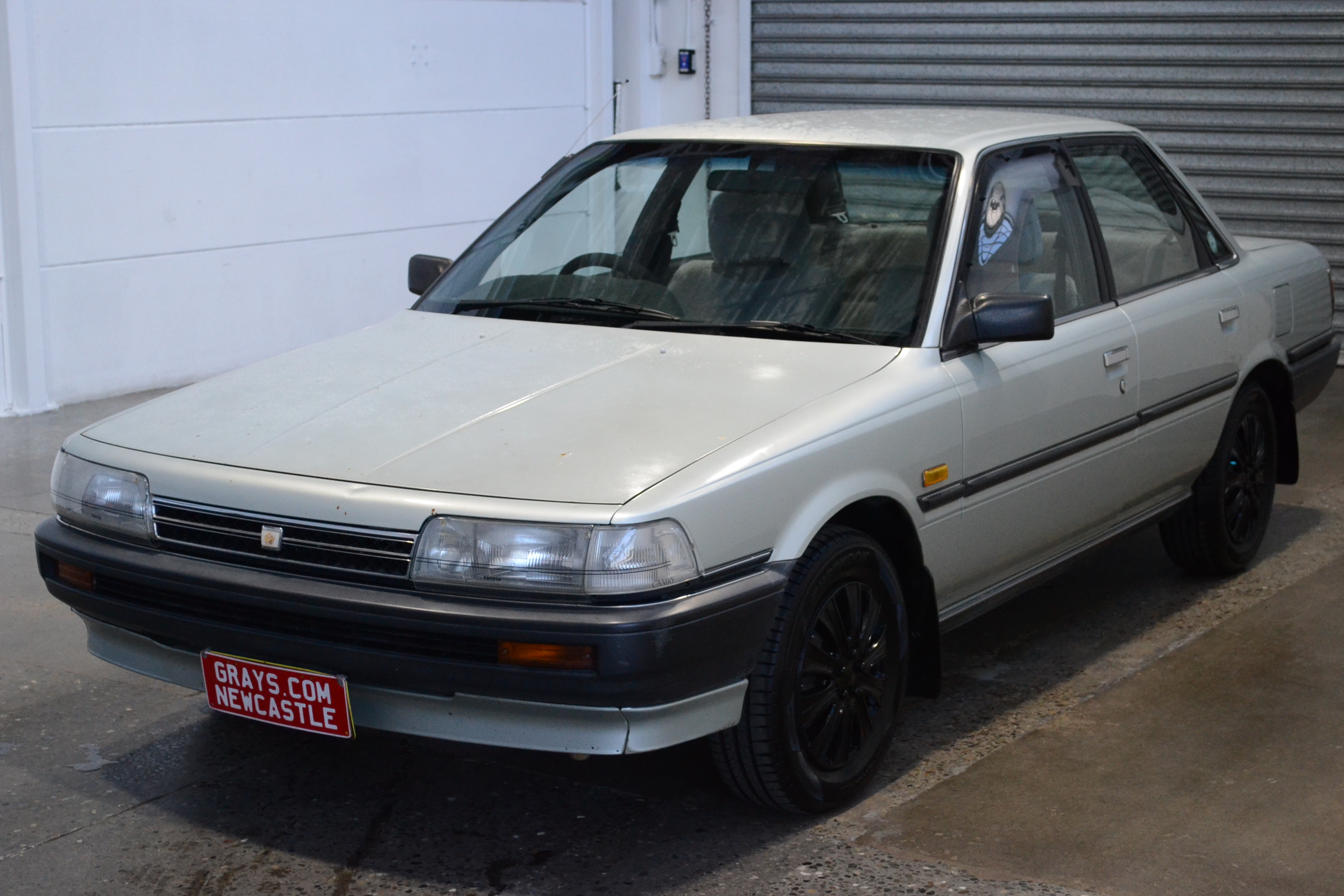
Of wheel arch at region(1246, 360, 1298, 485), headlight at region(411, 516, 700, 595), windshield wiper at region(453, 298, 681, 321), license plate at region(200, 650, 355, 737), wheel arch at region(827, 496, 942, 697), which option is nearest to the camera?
headlight at region(411, 516, 700, 595)

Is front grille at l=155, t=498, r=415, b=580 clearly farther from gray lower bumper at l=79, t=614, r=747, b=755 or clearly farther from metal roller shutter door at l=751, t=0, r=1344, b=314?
metal roller shutter door at l=751, t=0, r=1344, b=314

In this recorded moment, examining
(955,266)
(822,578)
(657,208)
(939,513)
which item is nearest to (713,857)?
(822,578)

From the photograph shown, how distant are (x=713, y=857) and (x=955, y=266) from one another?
1.61 meters

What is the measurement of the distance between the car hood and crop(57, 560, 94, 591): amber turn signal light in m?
0.30

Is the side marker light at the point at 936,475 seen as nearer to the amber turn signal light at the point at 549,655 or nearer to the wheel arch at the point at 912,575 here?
the wheel arch at the point at 912,575

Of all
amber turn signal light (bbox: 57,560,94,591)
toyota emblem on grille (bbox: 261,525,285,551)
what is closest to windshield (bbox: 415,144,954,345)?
toyota emblem on grille (bbox: 261,525,285,551)

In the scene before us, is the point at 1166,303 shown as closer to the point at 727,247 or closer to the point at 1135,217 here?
the point at 1135,217

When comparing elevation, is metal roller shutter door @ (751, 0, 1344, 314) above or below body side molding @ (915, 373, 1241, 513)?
above

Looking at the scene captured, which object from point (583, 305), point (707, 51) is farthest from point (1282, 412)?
point (707, 51)

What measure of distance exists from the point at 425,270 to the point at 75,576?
1.67m

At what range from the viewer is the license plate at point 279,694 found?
128 inches

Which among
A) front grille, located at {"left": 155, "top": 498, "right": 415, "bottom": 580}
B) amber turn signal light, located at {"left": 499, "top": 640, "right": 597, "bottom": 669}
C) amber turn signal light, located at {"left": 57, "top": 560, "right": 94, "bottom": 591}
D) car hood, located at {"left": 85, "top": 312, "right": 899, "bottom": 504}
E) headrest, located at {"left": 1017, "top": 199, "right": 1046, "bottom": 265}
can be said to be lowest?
amber turn signal light, located at {"left": 499, "top": 640, "right": 597, "bottom": 669}

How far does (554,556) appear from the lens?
10.0ft

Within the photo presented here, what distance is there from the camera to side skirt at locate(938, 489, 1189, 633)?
4078 mm
